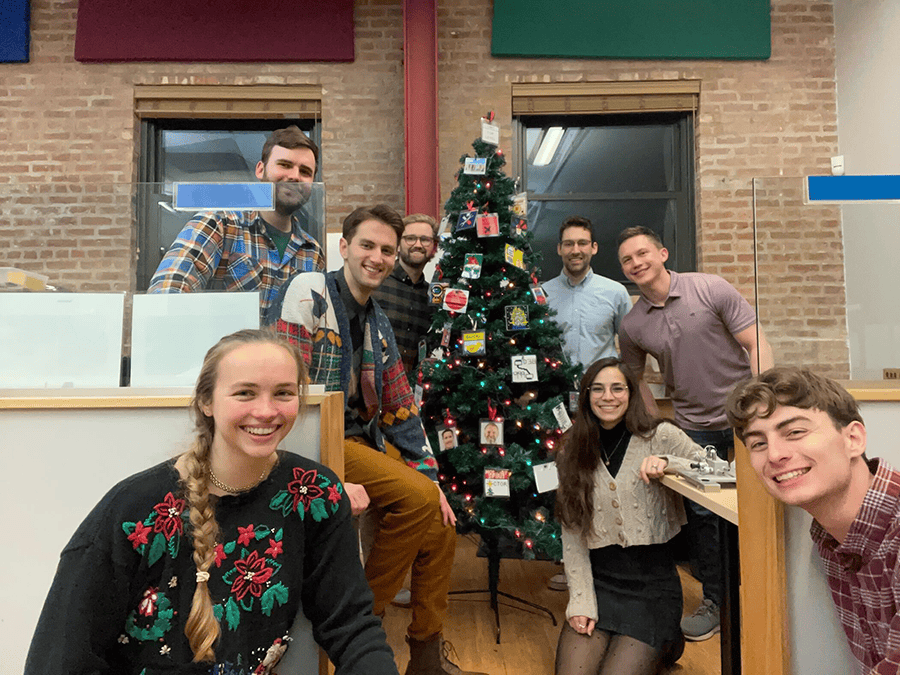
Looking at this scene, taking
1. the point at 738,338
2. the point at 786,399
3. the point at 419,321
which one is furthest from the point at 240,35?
the point at 786,399

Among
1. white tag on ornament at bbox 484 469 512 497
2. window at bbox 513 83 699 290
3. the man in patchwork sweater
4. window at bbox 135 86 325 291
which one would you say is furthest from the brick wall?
the man in patchwork sweater

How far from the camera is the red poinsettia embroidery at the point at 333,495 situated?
142cm

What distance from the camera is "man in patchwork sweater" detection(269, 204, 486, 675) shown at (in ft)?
7.01

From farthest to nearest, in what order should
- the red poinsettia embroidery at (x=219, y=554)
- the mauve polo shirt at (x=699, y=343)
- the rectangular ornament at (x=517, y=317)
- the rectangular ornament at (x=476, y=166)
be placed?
the rectangular ornament at (x=476, y=166), the rectangular ornament at (x=517, y=317), the mauve polo shirt at (x=699, y=343), the red poinsettia embroidery at (x=219, y=554)

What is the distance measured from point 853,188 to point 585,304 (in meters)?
2.10

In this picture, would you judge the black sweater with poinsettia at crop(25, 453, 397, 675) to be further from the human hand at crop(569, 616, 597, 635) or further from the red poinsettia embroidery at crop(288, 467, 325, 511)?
the human hand at crop(569, 616, 597, 635)

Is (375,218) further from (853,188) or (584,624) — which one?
(584,624)

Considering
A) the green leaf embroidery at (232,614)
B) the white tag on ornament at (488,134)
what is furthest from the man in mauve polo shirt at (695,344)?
the green leaf embroidery at (232,614)

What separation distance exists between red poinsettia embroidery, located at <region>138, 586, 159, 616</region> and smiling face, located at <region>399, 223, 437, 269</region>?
236cm

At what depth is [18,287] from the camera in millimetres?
1689

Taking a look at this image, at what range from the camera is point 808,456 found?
126cm

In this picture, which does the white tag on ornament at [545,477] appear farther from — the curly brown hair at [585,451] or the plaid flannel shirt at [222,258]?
the plaid flannel shirt at [222,258]

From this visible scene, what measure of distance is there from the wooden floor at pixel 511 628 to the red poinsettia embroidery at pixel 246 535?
148cm

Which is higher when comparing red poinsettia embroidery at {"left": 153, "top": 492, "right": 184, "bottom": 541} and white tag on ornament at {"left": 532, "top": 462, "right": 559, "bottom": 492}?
red poinsettia embroidery at {"left": 153, "top": 492, "right": 184, "bottom": 541}
